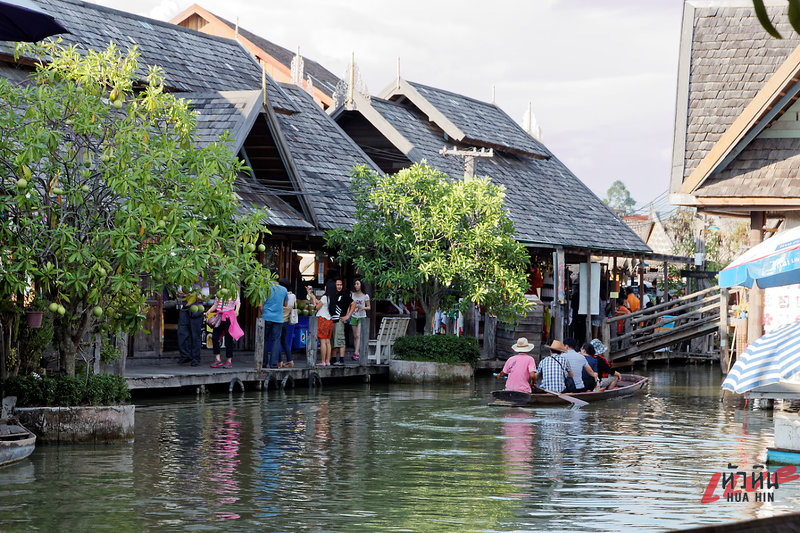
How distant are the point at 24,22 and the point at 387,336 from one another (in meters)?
14.5

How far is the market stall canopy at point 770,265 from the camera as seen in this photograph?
40.0 ft

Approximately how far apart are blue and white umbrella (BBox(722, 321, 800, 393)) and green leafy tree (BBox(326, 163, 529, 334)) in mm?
10749

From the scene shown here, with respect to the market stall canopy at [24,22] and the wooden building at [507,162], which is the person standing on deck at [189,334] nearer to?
the wooden building at [507,162]

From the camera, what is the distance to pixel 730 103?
17922 mm

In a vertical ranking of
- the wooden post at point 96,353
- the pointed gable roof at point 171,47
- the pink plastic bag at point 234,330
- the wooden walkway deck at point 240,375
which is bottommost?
the wooden walkway deck at point 240,375

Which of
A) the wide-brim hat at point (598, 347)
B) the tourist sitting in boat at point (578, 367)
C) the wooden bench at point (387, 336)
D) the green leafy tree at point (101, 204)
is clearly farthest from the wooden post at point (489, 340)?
the green leafy tree at point (101, 204)

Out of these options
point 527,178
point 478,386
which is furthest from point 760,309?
point 527,178

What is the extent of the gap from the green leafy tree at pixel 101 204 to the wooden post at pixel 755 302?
773cm

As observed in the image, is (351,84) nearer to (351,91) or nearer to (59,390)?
(351,91)

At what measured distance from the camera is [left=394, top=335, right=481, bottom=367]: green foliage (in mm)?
22172

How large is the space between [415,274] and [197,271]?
10275mm

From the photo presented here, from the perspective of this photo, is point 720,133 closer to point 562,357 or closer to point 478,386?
point 562,357

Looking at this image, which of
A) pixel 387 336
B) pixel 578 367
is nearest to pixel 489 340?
pixel 387 336

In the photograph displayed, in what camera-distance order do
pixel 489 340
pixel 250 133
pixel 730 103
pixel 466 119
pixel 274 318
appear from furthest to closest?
pixel 466 119 → pixel 489 340 → pixel 250 133 → pixel 274 318 → pixel 730 103
